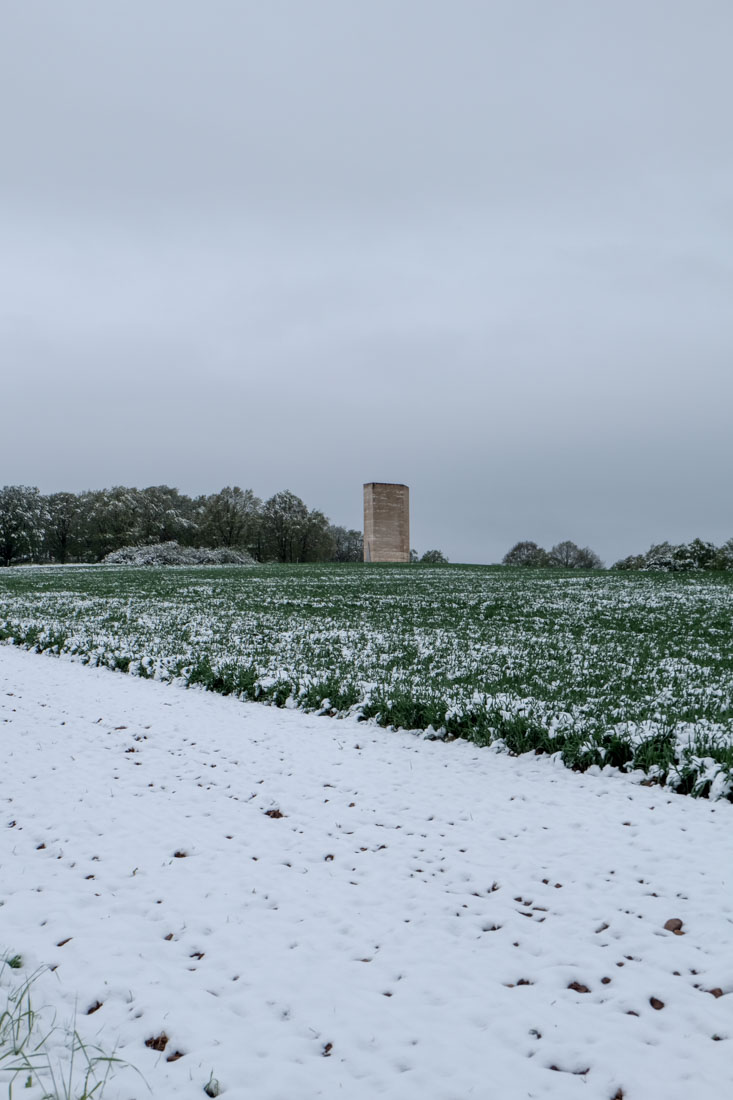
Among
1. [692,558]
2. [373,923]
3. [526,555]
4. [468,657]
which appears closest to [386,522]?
[692,558]

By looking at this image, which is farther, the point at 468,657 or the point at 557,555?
the point at 557,555

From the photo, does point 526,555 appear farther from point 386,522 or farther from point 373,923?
point 373,923

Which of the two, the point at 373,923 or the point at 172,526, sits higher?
the point at 172,526

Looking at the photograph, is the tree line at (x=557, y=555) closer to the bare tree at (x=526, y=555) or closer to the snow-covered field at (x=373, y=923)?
the bare tree at (x=526, y=555)

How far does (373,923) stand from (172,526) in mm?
72414

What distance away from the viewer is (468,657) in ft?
34.2

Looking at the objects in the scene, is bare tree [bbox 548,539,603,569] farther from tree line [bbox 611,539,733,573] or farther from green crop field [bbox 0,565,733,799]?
green crop field [bbox 0,565,733,799]

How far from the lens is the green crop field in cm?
639

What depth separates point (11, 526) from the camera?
202ft

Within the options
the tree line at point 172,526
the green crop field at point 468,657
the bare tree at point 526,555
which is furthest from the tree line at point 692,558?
the tree line at point 172,526

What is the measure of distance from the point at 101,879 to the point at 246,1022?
1.62 meters

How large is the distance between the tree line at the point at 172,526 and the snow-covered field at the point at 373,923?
61.8 m

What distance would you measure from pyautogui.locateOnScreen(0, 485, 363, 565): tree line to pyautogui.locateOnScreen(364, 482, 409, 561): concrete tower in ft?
63.4

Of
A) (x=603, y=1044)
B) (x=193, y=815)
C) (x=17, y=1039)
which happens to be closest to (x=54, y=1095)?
(x=17, y=1039)
